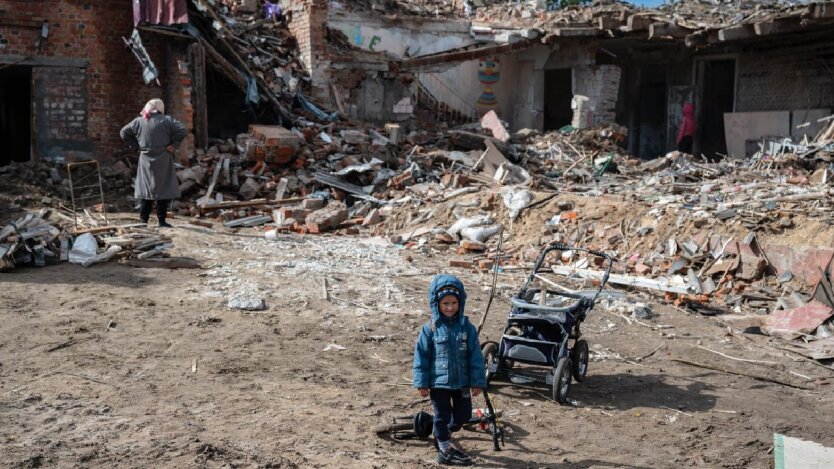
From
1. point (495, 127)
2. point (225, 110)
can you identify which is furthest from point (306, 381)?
point (495, 127)

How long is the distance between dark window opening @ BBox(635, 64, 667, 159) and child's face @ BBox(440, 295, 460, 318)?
20133 millimetres

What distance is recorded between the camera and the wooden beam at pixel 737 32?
56.7 ft

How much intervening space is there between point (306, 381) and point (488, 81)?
18.1m

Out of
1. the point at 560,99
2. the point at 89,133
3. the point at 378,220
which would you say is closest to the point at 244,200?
the point at 378,220

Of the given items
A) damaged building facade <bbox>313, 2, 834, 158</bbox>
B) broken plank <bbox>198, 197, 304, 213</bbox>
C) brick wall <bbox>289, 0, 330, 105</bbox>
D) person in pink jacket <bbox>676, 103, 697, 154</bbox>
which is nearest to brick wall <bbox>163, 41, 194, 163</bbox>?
broken plank <bbox>198, 197, 304, 213</bbox>

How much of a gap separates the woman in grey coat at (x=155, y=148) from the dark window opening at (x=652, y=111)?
16.4 metres

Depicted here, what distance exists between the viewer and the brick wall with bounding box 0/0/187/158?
13.8 metres

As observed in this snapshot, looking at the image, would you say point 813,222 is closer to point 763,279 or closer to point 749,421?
point 763,279

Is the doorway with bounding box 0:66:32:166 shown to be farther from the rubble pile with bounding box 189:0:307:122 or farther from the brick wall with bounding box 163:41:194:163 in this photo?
the rubble pile with bounding box 189:0:307:122

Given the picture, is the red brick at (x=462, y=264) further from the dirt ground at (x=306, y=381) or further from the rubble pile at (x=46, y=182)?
the rubble pile at (x=46, y=182)

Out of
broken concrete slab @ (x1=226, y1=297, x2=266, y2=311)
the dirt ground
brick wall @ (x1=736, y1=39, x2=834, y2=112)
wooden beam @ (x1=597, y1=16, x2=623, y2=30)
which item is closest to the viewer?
the dirt ground

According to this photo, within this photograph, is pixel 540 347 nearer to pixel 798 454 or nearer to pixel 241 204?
pixel 798 454

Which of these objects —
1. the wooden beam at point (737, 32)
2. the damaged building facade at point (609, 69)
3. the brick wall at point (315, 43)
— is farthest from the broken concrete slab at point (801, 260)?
the brick wall at point (315, 43)

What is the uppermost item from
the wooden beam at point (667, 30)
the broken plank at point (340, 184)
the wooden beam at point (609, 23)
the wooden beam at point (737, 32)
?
the wooden beam at point (609, 23)
